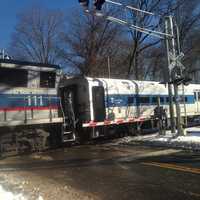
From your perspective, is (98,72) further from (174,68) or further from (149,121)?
(174,68)

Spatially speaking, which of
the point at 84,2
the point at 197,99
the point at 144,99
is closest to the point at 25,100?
the point at 84,2

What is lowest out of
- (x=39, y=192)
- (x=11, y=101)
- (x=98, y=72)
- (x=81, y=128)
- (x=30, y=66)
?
(x=39, y=192)

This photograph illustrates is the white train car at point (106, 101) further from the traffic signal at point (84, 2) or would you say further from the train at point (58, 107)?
the traffic signal at point (84, 2)

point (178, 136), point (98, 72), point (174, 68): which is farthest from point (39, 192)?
point (98, 72)

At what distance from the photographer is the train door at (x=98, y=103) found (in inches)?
719

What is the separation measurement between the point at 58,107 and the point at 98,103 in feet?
10.9

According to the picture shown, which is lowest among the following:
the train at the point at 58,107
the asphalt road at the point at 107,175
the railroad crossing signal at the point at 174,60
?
the asphalt road at the point at 107,175

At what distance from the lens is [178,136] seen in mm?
16781

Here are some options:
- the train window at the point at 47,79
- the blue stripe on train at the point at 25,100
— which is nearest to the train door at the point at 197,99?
the blue stripe on train at the point at 25,100

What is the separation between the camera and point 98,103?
60.8ft

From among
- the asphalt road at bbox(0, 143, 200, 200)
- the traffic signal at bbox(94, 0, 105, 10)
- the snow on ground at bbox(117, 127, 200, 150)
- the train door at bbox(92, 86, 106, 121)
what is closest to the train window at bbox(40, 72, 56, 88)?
the asphalt road at bbox(0, 143, 200, 200)

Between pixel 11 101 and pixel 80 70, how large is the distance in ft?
97.6

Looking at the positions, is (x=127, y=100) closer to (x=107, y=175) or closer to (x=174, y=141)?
(x=174, y=141)

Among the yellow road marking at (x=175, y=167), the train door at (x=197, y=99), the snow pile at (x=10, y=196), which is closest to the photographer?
the snow pile at (x=10, y=196)
